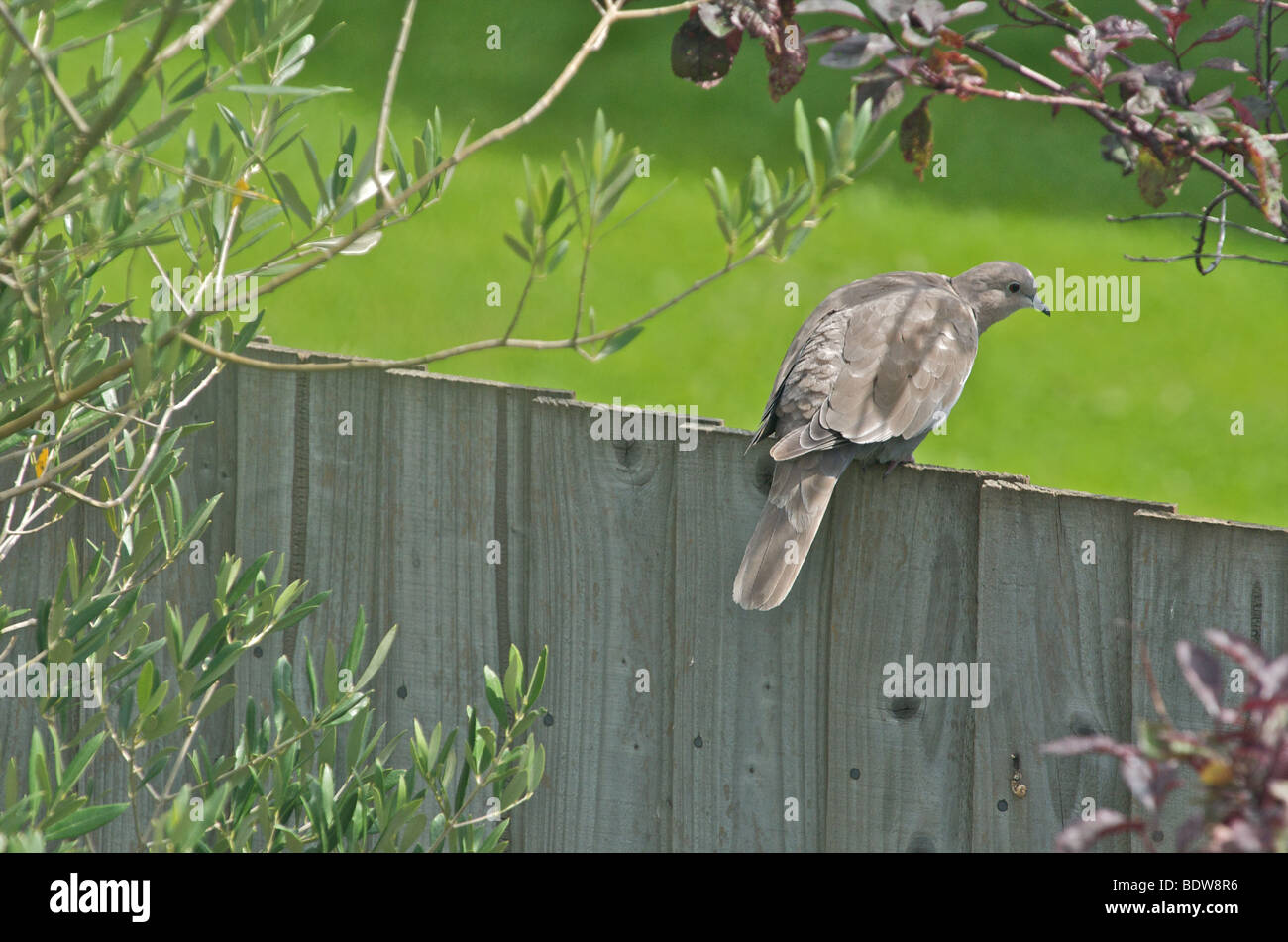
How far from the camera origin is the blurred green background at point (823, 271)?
6.65 metres

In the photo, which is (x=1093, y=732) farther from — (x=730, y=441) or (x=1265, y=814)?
(x=1265, y=814)

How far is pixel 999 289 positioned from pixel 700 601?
1734 mm

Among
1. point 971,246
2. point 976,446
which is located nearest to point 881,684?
point 976,446

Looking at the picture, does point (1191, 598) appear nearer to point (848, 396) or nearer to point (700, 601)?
point (848, 396)

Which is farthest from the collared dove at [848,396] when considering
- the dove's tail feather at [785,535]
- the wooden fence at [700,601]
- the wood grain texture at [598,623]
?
the wood grain texture at [598,623]

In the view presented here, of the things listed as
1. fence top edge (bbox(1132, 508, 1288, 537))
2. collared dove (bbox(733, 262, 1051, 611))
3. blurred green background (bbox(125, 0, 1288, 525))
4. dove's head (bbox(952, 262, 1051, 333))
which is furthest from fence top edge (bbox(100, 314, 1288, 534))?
blurred green background (bbox(125, 0, 1288, 525))

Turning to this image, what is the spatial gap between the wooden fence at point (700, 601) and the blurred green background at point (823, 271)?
3037 mm

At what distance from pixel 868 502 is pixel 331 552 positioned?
1436 millimetres

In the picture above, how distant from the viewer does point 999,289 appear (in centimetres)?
430

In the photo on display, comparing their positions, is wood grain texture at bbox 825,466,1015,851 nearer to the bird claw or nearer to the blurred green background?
the bird claw

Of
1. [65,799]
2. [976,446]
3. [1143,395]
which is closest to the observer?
[65,799]

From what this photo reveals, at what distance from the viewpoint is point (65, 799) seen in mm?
2002

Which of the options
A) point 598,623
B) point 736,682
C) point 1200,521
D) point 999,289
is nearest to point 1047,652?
point 1200,521

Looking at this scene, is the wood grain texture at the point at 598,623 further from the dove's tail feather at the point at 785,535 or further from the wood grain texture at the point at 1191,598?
the wood grain texture at the point at 1191,598
